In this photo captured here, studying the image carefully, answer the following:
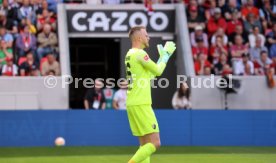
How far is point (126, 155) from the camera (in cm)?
1733

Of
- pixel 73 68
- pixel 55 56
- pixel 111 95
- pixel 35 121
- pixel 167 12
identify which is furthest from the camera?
pixel 73 68

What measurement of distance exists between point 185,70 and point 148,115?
44.0 ft

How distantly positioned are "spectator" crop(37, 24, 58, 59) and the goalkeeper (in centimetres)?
1258

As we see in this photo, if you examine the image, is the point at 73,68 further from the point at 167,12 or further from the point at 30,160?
the point at 30,160

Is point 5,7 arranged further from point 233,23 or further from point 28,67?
point 233,23

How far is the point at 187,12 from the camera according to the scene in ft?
85.3

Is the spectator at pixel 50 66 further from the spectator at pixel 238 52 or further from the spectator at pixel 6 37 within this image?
the spectator at pixel 238 52

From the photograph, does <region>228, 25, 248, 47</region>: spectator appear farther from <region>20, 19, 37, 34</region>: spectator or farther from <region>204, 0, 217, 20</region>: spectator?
<region>20, 19, 37, 34</region>: spectator

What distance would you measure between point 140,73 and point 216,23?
14.4 metres

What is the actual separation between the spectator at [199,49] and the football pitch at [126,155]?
215 inches

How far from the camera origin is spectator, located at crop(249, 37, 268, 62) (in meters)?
25.0

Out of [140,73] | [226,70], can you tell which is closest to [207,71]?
[226,70]

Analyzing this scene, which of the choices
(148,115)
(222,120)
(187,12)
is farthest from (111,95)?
(148,115)

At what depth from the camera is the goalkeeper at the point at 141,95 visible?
1113 cm
